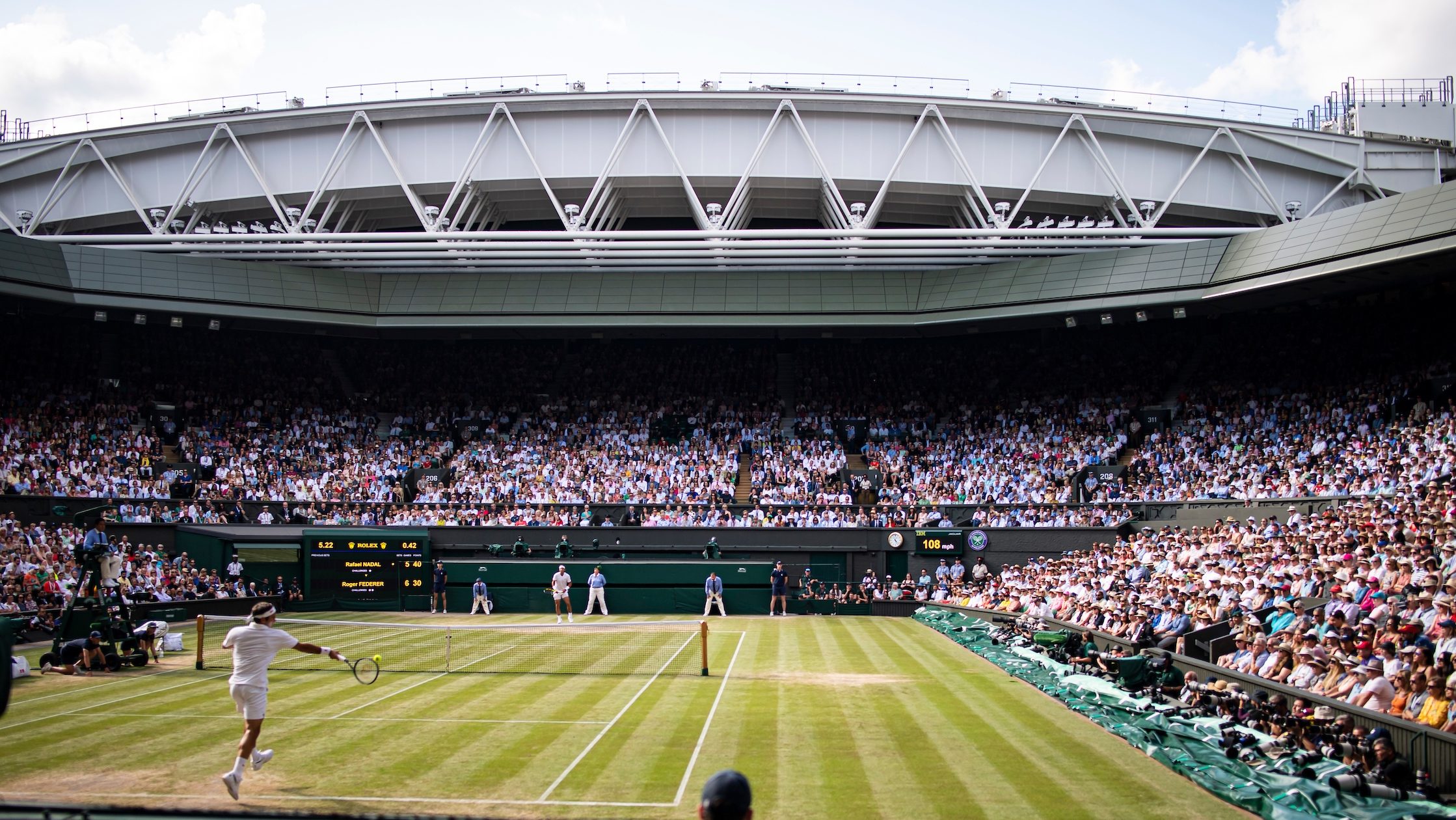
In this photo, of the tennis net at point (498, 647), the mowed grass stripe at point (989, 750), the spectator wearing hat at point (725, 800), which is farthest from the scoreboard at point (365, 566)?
the spectator wearing hat at point (725, 800)

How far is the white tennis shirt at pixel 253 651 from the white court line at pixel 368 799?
46.5 inches

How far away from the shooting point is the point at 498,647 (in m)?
24.8

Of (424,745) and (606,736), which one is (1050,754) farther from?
(424,745)

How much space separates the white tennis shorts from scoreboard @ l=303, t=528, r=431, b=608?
24.9m

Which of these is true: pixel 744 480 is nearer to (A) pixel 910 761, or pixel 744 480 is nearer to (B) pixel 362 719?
(B) pixel 362 719

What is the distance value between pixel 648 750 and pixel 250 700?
461 cm

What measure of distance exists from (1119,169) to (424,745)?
124ft

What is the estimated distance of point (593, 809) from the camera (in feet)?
33.6

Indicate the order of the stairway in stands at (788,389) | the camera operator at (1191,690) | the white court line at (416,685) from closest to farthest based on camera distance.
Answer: the camera operator at (1191,690) < the white court line at (416,685) < the stairway in stands at (788,389)

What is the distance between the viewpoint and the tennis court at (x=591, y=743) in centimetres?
1059

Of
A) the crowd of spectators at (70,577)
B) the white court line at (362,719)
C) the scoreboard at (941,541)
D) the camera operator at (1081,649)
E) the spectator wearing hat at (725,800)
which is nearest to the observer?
the spectator wearing hat at (725,800)

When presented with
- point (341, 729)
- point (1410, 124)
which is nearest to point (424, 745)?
point (341, 729)

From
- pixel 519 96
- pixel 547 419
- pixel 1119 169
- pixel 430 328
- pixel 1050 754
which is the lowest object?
pixel 1050 754

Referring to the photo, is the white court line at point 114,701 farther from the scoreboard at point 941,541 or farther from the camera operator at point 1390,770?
the scoreboard at point 941,541
